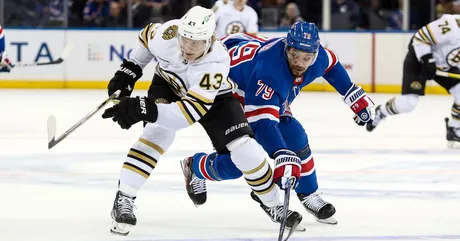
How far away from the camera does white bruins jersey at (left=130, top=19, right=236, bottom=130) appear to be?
3.92 metres

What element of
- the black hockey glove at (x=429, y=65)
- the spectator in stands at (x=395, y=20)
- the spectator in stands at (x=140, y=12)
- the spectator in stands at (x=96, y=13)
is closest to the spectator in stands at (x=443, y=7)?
the spectator in stands at (x=395, y=20)

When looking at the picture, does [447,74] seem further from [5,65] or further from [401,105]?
[5,65]

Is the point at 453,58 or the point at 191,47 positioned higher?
the point at 191,47

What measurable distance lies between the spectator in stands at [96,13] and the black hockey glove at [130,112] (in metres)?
8.32

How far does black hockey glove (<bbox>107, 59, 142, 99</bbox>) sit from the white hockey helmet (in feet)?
1.53

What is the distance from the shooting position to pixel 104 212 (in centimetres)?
457

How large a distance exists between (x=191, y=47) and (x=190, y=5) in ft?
27.6

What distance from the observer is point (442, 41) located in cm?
733

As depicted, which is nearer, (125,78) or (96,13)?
(125,78)

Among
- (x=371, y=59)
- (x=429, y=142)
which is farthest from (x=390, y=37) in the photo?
(x=429, y=142)

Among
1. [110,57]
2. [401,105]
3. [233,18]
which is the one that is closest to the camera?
[401,105]

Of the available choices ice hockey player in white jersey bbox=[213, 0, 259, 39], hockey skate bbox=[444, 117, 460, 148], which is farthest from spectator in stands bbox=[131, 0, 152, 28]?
hockey skate bbox=[444, 117, 460, 148]

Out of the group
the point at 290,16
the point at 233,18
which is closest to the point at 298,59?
the point at 233,18

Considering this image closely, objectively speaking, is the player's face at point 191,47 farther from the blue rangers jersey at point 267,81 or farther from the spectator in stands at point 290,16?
the spectator in stands at point 290,16
